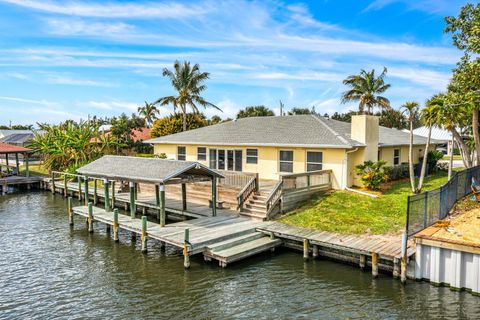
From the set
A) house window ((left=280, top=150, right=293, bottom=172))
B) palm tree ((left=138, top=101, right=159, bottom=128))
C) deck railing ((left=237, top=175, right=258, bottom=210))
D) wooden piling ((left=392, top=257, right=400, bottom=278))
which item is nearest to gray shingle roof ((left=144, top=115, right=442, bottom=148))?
house window ((left=280, top=150, right=293, bottom=172))

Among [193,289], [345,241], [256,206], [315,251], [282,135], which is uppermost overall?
[282,135]

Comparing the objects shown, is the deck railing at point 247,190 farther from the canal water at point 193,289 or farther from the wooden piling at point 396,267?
the wooden piling at point 396,267

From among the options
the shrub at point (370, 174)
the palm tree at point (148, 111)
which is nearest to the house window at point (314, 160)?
the shrub at point (370, 174)

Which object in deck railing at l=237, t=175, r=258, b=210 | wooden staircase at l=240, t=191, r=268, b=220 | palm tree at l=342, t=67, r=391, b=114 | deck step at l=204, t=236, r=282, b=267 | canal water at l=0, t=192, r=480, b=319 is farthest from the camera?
palm tree at l=342, t=67, r=391, b=114

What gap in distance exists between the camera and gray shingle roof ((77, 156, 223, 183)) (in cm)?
1656

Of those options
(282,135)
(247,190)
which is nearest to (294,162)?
(282,135)

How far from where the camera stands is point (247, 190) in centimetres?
1920

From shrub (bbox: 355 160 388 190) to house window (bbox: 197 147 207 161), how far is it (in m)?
10.8

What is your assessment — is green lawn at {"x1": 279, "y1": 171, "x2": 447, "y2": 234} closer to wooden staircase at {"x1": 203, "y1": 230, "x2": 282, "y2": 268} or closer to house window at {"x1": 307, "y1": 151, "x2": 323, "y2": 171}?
wooden staircase at {"x1": 203, "y1": 230, "x2": 282, "y2": 268}

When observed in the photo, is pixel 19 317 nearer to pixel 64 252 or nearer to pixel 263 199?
pixel 64 252

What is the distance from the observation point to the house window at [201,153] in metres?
26.8

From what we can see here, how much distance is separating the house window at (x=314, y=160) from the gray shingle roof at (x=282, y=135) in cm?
76

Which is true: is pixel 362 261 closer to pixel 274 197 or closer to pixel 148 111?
pixel 274 197

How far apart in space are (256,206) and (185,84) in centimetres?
2797
